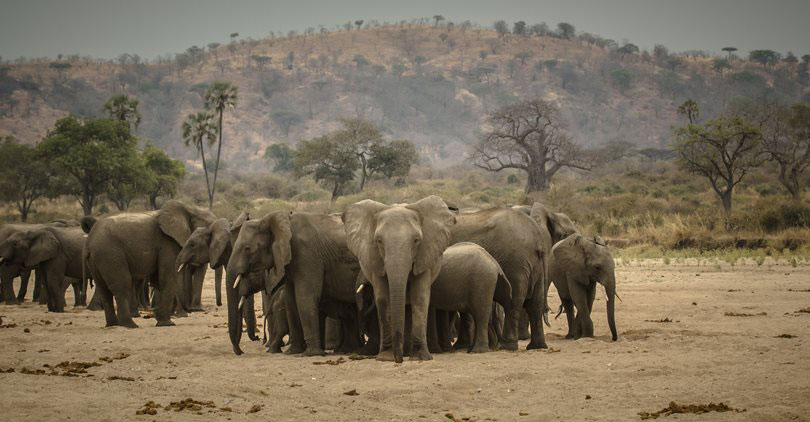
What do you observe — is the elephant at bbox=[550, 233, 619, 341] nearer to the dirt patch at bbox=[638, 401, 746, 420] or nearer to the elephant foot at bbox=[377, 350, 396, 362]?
the elephant foot at bbox=[377, 350, 396, 362]

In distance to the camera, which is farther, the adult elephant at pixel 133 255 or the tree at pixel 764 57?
the tree at pixel 764 57

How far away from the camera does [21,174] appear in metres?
58.0

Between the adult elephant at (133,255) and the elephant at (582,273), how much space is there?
6.10m

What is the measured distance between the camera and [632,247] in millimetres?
31016

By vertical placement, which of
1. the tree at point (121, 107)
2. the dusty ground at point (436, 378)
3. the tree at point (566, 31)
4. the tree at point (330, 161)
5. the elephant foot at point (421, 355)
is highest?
the tree at point (566, 31)

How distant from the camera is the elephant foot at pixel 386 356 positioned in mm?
11172

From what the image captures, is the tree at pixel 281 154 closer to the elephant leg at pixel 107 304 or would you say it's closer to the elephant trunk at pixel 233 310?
the elephant leg at pixel 107 304

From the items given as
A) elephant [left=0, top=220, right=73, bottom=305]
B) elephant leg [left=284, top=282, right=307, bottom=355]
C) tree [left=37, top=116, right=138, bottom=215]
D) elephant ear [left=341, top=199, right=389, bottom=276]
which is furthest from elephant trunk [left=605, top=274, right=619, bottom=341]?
tree [left=37, top=116, right=138, bottom=215]

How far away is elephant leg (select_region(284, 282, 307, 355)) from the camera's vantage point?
12.6m

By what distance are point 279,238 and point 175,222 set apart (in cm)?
436

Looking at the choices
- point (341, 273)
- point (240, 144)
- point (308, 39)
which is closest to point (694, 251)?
point (341, 273)

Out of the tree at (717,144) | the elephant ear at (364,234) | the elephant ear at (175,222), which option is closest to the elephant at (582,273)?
the elephant ear at (364,234)

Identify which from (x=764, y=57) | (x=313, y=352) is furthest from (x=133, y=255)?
(x=764, y=57)

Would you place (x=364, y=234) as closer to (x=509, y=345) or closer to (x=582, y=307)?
(x=509, y=345)
